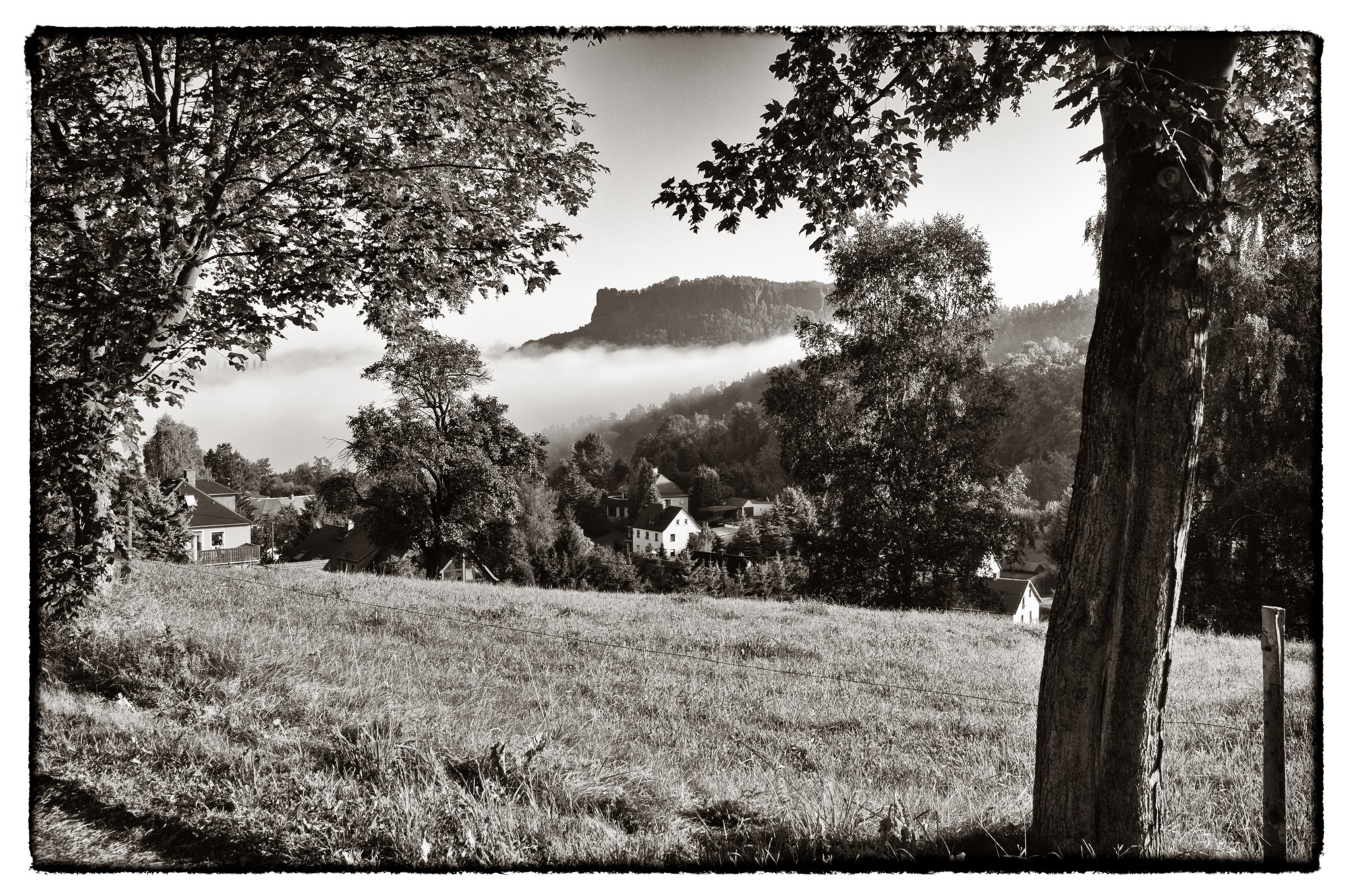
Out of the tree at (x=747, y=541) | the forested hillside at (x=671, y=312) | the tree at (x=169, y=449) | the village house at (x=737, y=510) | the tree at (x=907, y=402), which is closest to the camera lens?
the forested hillside at (x=671, y=312)

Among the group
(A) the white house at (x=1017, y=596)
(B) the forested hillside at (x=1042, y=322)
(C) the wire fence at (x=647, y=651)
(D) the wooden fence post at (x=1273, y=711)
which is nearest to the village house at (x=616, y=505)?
(C) the wire fence at (x=647, y=651)

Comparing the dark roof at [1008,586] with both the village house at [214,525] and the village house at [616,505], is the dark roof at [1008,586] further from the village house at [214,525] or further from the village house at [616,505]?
the village house at [214,525]

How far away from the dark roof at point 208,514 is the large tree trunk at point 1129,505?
487cm

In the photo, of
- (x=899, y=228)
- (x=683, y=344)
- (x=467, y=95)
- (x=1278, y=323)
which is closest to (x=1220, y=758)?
(x=683, y=344)

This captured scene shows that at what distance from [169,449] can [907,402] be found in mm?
9108

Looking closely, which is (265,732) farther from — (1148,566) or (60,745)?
(1148,566)

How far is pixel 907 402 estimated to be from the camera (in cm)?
1065

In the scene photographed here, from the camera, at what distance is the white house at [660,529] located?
560 centimetres

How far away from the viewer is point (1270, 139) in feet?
8.49

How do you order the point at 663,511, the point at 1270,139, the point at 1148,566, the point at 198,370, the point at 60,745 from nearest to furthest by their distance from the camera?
the point at 1148,566 → the point at 1270,139 → the point at 60,745 → the point at 198,370 → the point at 663,511

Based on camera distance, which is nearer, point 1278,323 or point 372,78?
point 372,78

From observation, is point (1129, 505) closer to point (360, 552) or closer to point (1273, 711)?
point (1273, 711)

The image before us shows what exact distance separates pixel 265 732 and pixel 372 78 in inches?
117

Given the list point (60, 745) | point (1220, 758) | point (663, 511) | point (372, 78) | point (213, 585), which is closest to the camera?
point (60, 745)
